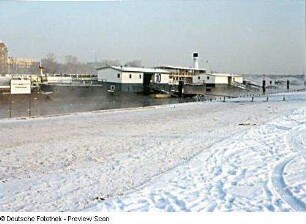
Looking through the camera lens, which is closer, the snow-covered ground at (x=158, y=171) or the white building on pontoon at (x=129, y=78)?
the snow-covered ground at (x=158, y=171)

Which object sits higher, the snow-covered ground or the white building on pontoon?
the white building on pontoon

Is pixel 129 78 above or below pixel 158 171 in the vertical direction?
above

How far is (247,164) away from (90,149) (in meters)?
2.41

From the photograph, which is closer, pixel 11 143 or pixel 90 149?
pixel 90 149

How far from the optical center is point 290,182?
334cm

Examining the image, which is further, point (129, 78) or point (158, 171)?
point (129, 78)

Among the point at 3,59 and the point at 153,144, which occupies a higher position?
the point at 3,59

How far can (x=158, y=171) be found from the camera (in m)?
3.93

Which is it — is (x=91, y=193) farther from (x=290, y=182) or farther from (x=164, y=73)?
(x=164, y=73)

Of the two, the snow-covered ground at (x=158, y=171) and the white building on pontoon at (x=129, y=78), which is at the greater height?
the white building on pontoon at (x=129, y=78)

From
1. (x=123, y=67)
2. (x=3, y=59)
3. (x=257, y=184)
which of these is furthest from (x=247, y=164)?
(x=123, y=67)

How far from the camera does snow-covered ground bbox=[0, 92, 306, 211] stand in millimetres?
2955

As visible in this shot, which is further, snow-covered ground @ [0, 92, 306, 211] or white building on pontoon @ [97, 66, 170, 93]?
white building on pontoon @ [97, 66, 170, 93]

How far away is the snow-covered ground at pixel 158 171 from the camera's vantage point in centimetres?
296
